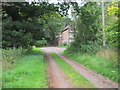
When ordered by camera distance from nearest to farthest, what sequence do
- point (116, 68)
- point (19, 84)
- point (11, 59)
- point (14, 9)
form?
1. point (19, 84)
2. point (116, 68)
3. point (11, 59)
4. point (14, 9)

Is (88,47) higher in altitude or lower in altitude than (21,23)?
lower

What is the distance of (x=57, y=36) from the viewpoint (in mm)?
65250

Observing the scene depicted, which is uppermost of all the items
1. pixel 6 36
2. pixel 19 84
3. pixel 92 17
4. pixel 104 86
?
pixel 92 17

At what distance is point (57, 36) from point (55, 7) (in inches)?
1859

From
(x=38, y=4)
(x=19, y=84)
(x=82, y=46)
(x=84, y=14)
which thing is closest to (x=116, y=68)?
(x=19, y=84)

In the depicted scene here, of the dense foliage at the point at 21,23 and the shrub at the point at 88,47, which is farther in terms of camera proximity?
the shrub at the point at 88,47

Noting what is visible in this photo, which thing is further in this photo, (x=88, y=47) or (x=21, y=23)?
(x=88, y=47)

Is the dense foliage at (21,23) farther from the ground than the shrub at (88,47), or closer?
farther from the ground

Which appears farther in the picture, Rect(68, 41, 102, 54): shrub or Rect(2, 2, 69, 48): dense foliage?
Rect(68, 41, 102, 54): shrub

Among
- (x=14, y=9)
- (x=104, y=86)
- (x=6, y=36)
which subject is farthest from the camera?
(x=14, y=9)

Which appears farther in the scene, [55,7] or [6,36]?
[55,7]

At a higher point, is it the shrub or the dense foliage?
the dense foliage

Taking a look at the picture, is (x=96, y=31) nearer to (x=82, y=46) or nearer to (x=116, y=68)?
(x=82, y=46)

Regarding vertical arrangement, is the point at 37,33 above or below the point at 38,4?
below
